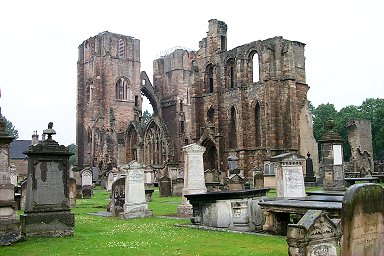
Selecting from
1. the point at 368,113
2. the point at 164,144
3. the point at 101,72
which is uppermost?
the point at 101,72

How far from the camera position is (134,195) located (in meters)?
16.9

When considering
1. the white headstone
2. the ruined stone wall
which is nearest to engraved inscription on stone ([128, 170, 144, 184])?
the white headstone

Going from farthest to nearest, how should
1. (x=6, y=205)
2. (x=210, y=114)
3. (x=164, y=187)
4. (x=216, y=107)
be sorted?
1. (x=210, y=114)
2. (x=216, y=107)
3. (x=164, y=187)
4. (x=6, y=205)

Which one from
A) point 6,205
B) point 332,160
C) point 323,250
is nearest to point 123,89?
point 332,160

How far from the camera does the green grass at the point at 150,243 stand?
31.6 ft

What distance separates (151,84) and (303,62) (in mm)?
34648

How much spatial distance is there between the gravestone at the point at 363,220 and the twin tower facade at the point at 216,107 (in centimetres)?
3004

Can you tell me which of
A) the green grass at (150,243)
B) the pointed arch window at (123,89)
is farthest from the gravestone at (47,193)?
the pointed arch window at (123,89)

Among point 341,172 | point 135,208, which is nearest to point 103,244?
point 135,208

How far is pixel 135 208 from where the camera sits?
55.1ft

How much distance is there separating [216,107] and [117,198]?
27.7 metres

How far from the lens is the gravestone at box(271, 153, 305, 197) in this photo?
47.1 ft

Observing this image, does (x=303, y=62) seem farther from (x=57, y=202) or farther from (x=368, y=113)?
(x=368, y=113)

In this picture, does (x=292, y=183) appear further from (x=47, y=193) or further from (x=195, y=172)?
(x=47, y=193)
